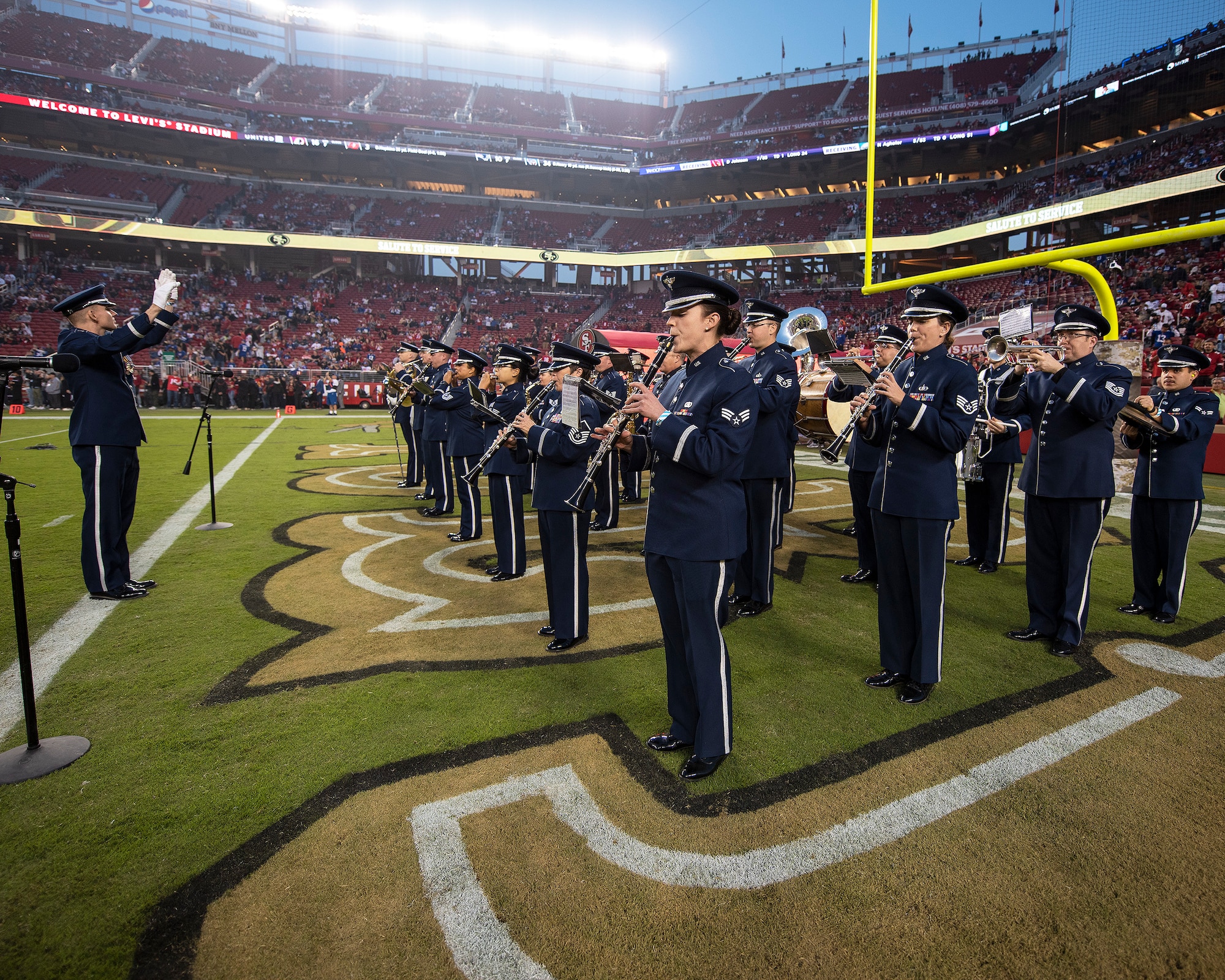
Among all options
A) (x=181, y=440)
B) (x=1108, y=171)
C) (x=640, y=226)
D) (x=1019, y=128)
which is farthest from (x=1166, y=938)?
(x=640, y=226)

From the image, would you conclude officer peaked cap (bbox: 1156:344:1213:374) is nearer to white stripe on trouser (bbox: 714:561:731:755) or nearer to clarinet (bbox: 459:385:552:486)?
white stripe on trouser (bbox: 714:561:731:755)

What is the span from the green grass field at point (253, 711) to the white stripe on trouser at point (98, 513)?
29 centimetres

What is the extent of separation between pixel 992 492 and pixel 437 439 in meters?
6.47

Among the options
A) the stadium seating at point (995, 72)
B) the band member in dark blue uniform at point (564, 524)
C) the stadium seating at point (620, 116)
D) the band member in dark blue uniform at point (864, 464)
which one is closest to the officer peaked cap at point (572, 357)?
the band member in dark blue uniform at point (564, 524)

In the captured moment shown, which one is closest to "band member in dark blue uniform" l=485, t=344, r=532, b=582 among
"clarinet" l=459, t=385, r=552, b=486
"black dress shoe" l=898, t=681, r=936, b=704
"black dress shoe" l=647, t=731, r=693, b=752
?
"clarinet" l=459, t=385, r=552, b=486

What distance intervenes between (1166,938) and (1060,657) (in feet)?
8.14

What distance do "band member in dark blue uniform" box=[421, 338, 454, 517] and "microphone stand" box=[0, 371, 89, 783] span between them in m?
5.31

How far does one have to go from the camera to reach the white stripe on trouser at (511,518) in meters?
5.61

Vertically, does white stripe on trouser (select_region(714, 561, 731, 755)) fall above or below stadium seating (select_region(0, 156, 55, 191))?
below

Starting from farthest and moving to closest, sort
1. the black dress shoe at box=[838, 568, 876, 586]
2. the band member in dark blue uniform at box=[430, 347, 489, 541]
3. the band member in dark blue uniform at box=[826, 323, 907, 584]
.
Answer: the band member in dark blue uniform at box=[430, 347, 489, 541] < the black dress shoe at box=[838, 568, 876, 586] < the band member in dark blue uniform at box=[826, 323, 907, 584]

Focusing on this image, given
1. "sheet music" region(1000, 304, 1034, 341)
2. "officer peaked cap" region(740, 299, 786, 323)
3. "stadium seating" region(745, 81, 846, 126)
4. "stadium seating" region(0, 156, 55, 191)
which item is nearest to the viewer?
"sheet music" region(1000, 304, 1034, 341)

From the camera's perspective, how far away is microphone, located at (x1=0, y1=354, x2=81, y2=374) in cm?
259

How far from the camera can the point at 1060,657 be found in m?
4.10

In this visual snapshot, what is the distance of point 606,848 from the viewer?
2330 mm
